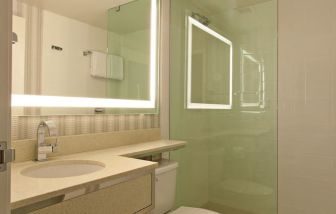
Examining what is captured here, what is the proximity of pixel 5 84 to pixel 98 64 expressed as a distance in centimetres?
111

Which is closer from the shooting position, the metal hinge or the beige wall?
the metal hinge

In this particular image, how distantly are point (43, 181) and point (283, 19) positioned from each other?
214 centimetres

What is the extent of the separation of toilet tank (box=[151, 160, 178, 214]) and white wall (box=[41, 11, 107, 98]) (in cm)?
63

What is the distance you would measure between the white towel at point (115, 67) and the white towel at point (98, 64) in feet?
0.17

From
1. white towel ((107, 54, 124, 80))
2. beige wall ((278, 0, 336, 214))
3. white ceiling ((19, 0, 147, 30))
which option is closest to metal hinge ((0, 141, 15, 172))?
white ceiling ((19, 0, 147, 30))

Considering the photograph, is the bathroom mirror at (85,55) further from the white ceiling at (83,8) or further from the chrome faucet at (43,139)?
the chrome faucet at (43,139)

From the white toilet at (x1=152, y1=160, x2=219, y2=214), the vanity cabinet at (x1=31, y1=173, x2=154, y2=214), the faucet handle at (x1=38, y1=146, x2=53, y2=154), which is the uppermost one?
the faucet handle at (x1=38, y1=146, x2=53, y2=154)

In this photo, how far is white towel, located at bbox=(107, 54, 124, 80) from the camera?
1629 mm

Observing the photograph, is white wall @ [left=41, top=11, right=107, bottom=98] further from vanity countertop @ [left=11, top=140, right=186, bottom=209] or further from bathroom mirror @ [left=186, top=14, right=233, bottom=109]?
bathroom mirror @ [left=186, top=14, right=233, bottom=109]

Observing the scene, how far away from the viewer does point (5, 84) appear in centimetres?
46

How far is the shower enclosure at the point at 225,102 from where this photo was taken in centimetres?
198

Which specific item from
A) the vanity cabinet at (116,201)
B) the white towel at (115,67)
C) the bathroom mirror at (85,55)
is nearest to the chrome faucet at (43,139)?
the bathroom mirror at (85,55)

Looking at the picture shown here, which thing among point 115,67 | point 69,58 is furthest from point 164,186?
point 69,58

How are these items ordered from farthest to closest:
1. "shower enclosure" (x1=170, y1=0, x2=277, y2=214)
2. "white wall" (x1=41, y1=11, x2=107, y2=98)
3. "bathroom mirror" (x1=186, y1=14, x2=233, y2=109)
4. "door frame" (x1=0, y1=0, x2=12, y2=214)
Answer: "bathroom mirror" (x1=186, y1=14, x2=233, y2=109)
"shower enclosure" (x1=170, y1=0, x2=277, y2=214)
"white wall" (x1=41, y1=11, x2=107, y2=98)
"door frame" (x1=0, y1=0, x2=12, y2=214)
